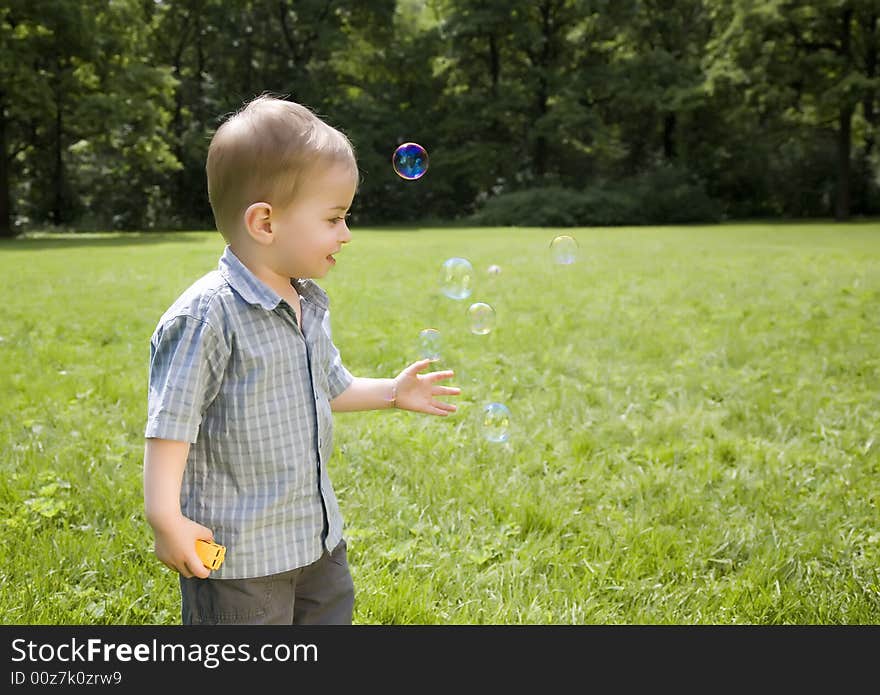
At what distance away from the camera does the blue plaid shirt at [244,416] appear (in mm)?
1600

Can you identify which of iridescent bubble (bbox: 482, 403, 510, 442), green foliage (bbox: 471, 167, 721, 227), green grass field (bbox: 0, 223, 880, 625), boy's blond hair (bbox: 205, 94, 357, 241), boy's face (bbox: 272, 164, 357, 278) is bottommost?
green grass field (bbox: 0, 223, 880, 625)

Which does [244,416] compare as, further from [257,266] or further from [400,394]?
[400,394]

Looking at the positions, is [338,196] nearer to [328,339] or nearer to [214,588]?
[328,339]

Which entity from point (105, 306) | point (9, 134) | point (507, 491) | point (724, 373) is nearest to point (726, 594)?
point (507, 491)

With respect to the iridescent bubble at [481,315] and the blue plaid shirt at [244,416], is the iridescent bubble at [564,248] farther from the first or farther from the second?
the blue plaid shirt at [244,416]

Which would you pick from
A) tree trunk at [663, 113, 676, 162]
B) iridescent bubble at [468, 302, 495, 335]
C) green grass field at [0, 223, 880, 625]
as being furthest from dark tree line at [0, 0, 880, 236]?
iridescent bubble at [468, 302, 495, 335]

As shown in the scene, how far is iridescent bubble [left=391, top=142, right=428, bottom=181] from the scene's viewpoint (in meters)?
3.43

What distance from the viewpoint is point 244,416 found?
1.70 meters

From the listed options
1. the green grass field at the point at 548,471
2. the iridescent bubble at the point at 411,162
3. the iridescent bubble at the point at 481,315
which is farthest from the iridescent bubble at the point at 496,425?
the iridescent bubble at the point at 411,162

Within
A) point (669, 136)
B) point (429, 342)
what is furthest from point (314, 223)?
point (669, 136)

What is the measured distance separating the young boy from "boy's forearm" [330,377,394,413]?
0.26m

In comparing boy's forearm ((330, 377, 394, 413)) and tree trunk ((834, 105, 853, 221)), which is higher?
tree trunk ((834, 105, 853, 221))

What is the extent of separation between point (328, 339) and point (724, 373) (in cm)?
419

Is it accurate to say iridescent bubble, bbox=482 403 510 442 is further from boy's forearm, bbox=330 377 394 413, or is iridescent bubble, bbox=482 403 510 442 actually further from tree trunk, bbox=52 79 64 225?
tree trunk, bbox=52 79 64 225
